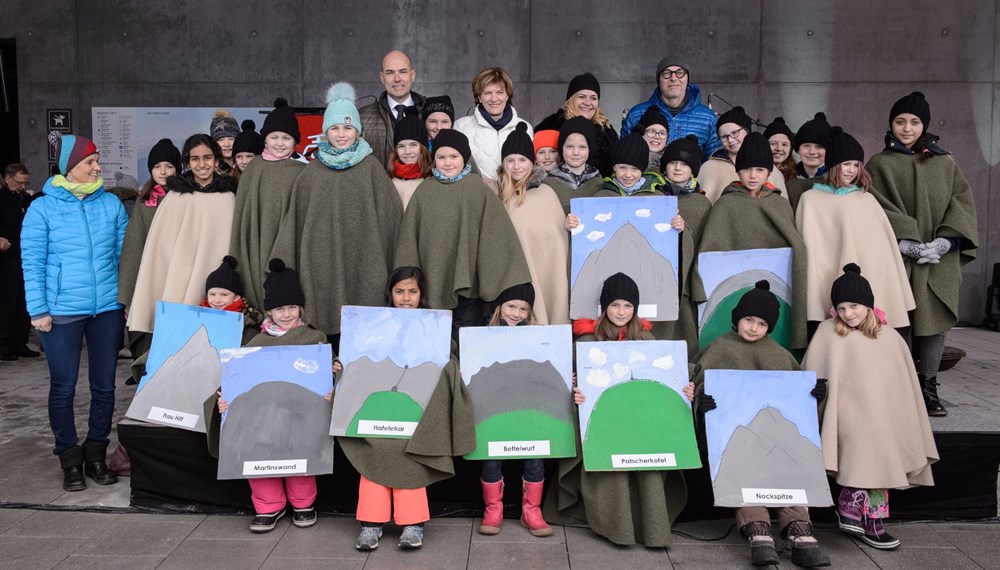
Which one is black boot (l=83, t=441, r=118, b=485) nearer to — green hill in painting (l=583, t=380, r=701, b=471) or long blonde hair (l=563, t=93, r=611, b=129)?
green hill in painting (l=583, t=380, r=701, b=471)

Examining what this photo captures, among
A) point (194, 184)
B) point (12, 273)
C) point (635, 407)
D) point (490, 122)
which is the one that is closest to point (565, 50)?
point (490, 122)

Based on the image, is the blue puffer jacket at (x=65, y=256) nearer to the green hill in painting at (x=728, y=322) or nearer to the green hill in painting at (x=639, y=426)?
the green hill in painting at (x=639, y=426)

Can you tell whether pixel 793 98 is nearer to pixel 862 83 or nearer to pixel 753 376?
pixel 862 83

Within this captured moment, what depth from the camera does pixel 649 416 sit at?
140 inches

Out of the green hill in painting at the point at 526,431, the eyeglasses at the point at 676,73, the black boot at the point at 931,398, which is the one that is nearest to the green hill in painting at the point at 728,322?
the black boot at the point at 931,398

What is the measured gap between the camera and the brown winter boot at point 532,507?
3646 mm

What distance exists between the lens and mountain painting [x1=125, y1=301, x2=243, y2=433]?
385cm

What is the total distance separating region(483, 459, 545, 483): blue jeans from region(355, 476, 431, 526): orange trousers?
309 mm

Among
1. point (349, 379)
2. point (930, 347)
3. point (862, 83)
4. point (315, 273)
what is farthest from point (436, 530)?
point (862, 83)

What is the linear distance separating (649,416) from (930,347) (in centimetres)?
206

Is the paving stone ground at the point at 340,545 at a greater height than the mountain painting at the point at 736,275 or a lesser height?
lesser

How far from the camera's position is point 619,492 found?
3535 mm

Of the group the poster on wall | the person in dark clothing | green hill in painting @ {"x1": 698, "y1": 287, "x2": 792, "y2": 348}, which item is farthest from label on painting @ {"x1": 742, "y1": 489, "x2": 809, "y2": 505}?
the poster on wall

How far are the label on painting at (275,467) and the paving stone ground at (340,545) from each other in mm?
295
